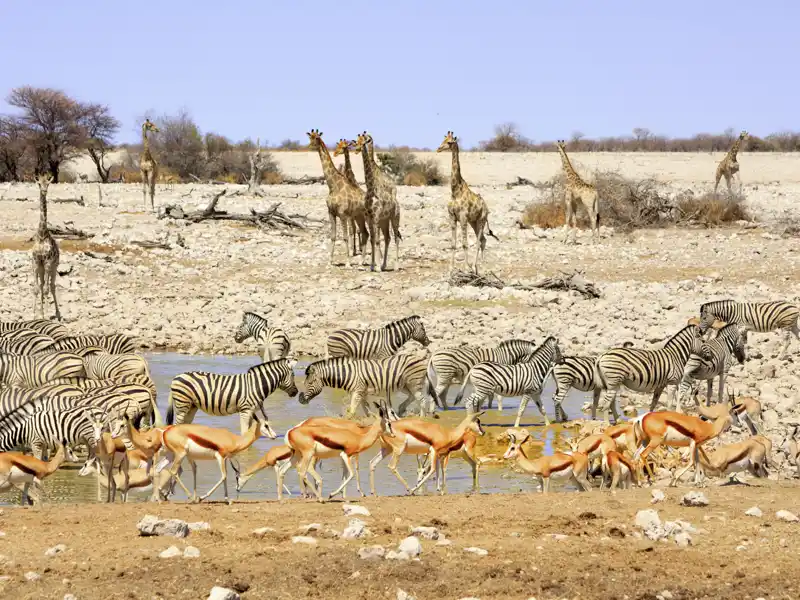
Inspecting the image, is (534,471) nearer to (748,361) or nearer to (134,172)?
(748,361)

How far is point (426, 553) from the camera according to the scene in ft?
20.6

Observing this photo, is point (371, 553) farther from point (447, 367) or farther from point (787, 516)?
point (447, 367)

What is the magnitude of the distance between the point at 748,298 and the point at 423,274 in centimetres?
632

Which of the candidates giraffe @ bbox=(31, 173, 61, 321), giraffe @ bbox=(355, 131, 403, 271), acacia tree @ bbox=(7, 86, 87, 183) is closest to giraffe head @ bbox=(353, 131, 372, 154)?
giraffe @ bbox=(355, 131, 403, 271)

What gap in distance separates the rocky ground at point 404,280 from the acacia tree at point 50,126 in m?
11.2

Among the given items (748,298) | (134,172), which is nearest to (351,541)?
(748,298)

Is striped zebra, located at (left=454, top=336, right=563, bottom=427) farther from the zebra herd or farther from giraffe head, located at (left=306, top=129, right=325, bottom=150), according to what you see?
giraffe head, located at (left=306, top=129, right=325, bottom=150)

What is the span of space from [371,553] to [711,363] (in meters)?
7.01

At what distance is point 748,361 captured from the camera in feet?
46.5

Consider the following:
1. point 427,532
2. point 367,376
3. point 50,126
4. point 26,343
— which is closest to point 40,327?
point 26,343

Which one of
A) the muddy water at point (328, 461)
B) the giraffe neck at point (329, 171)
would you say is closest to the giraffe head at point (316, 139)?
the giraffe neck at point (329, 171)

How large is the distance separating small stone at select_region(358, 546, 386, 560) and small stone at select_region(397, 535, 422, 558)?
4.1 inches

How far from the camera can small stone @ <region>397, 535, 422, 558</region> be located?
617cm

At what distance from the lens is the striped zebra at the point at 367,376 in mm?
12195
